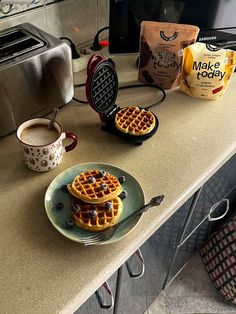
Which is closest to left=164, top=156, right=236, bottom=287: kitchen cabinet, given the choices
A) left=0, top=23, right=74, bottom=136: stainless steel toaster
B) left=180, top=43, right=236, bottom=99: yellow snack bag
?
left=180, top=43, right=236, bottom=99: yellow snack bag

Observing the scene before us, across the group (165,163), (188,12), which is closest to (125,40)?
(188,12)

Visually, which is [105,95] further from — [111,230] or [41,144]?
[111,230]

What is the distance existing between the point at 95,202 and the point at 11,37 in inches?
18.0

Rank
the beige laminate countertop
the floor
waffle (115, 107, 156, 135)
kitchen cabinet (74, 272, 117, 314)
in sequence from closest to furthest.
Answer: the beige laminate countertop
kitchen cabinet (74, 272, 117, 314)
waffle (115, 107, 156, 135)
the floor

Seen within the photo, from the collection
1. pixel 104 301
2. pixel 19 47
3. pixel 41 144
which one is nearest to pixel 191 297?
pixel 104 301

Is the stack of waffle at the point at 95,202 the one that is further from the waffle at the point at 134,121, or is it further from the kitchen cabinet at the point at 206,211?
the kitchen cabinet at the point at 206,211

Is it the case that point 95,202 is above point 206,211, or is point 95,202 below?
above

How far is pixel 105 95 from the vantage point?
809 mm

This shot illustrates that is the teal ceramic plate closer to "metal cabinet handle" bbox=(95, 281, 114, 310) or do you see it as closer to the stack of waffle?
the stack of waffle

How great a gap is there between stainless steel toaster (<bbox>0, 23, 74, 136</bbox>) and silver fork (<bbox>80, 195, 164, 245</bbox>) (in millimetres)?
338

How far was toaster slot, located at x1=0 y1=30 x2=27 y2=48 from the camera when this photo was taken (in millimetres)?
788

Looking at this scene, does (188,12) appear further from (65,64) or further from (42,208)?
(42,208)

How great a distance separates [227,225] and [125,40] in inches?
29.9

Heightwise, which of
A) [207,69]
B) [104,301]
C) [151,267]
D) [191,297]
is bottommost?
[191,297]
